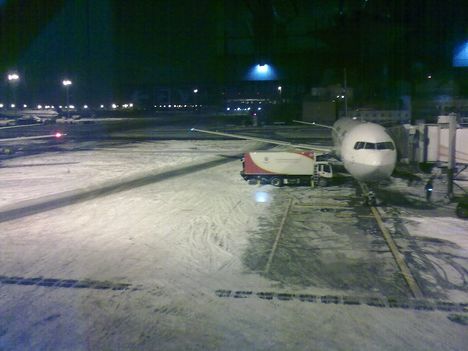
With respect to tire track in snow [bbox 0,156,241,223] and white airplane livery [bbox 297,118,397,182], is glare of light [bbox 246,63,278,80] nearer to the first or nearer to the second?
tire track in snow [bbox 0,156,241,223]

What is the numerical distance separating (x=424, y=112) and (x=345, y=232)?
53042mm

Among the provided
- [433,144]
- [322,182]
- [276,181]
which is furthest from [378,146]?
[276,181]

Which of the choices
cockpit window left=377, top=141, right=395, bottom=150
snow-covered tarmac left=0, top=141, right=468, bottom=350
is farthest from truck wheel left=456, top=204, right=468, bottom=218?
cockpit window left=377, top=141, right=395, bottom=150

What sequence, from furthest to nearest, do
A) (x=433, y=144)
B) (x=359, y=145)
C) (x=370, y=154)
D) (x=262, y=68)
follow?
(x=262, y=68) → (x=433, y=144) → (x=359, y=145) → (x=370, y=154)

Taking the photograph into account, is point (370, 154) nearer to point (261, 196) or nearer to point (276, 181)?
point (261, 196)

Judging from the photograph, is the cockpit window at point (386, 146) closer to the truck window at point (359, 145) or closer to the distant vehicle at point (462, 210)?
the truck window at point (359, 145)

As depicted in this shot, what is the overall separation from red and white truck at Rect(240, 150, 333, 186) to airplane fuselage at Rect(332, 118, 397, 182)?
303cm

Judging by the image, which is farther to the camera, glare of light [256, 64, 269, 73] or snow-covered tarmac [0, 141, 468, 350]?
glare of light [256, 64, 269, 73]

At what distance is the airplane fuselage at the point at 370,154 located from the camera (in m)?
20.3

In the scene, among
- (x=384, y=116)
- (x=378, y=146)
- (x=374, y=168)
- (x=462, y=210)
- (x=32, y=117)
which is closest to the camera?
(x=462, y=210)

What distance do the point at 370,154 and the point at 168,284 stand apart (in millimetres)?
12000

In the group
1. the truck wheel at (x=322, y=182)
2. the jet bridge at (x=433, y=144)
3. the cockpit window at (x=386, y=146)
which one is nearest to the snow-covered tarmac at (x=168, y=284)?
the truck wheel at (x=322, y=182)

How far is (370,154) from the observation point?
20.5m

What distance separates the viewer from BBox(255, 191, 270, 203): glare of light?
21.8 m
